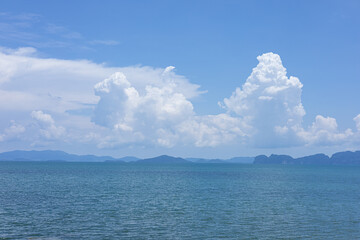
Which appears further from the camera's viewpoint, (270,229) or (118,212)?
(118,212)

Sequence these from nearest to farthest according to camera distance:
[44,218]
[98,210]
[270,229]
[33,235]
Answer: [33,235], [270,229], [44,218], [98,210]

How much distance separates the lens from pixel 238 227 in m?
50.0

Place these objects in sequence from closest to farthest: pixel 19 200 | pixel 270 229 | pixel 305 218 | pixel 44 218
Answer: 1. pixel 270 229
2. pixel 44 218
3. pixel 305 218
4. pixel 19 200

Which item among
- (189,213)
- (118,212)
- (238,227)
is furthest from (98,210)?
(238,227)

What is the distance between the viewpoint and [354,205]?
240 feet

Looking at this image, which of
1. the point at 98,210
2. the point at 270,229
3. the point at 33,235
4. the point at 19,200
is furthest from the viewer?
the point at 19,200

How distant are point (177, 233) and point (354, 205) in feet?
155

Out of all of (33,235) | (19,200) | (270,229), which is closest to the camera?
(33,235)

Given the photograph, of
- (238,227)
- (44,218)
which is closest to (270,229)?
→ (238,227)

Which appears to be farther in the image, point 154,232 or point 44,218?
point 44,218

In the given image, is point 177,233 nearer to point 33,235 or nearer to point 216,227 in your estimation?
point 216,227

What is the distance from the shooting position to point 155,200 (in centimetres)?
7638

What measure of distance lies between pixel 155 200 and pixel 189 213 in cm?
1805

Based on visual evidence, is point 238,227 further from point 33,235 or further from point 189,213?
point 33,235
